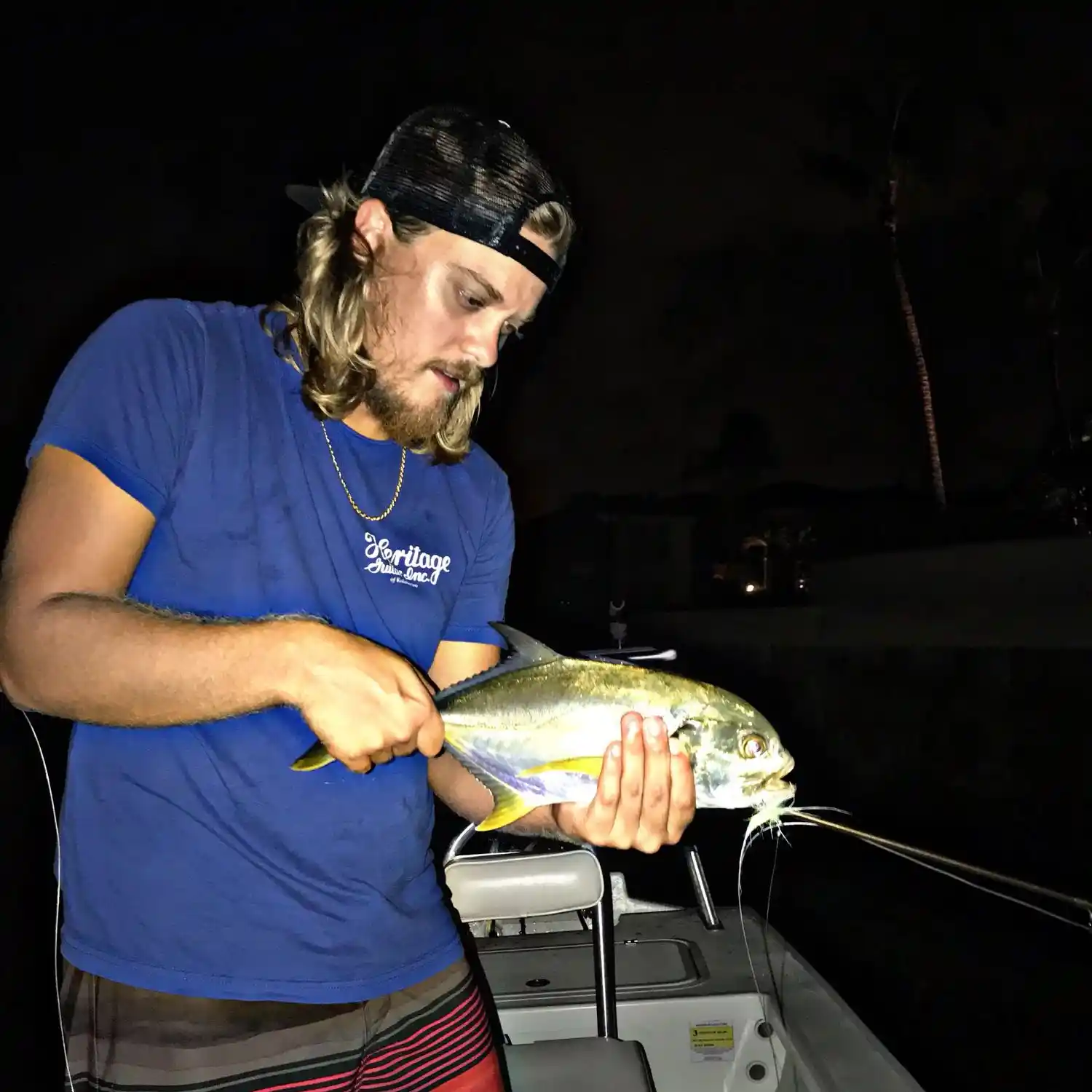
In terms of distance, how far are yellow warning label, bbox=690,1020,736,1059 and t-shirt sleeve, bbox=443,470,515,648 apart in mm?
2315

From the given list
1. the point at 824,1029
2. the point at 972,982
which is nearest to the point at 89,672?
the point at 824,1029

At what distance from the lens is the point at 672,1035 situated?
3857 mm

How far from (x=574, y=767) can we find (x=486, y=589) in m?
0.61

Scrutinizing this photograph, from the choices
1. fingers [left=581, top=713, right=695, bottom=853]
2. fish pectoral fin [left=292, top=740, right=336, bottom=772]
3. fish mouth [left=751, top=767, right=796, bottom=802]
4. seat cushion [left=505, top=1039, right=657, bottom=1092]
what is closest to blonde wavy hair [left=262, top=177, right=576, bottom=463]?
fish pectoral fin [left=292, top=740, right=336, bottom=772]

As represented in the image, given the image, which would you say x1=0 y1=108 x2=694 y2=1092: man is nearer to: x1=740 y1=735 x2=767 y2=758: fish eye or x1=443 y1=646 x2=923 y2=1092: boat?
x1=740 y1=735 x2=767 y2=758: fish eye

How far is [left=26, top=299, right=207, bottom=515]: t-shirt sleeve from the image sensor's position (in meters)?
1.74

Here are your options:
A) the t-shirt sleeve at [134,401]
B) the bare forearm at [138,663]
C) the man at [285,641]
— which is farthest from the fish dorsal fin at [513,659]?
the t-shirt sleeve at [134,401]

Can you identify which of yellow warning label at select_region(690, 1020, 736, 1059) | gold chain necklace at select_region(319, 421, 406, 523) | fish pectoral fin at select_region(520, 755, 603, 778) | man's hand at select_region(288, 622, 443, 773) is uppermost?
gold chain necklace at select_region(319, 421, 406, 523)

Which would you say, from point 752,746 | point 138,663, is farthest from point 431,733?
point 752,746

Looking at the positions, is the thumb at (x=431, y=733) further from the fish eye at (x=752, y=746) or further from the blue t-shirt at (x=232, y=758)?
the fish eye at (x=752, y=746)

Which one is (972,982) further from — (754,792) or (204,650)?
(204,650)

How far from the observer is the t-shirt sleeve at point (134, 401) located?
5.69 feet

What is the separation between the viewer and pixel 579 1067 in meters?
2.89

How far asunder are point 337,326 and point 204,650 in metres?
1.04
